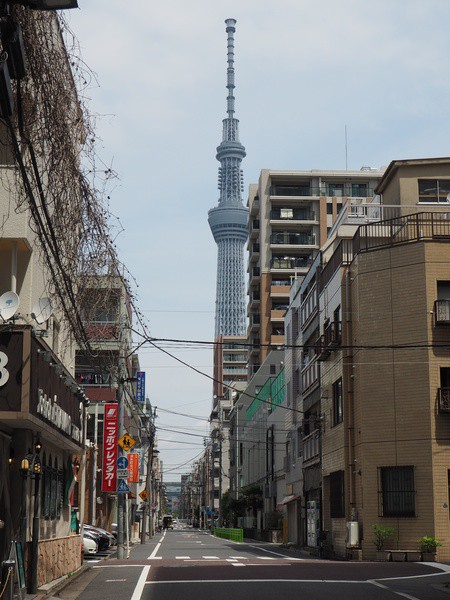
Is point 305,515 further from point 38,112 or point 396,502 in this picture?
point 38,112

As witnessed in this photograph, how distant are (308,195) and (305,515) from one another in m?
53.6

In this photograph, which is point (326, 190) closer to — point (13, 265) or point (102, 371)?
point (102, 371)

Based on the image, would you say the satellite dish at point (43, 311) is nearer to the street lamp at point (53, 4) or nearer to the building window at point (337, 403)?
the street lamp at point (53, 4)

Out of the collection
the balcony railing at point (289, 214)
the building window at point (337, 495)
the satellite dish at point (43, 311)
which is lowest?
the building window at point (337, 495)

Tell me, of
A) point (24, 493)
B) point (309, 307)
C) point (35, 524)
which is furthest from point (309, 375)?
point (24, 493)

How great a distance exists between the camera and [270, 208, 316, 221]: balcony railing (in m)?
104

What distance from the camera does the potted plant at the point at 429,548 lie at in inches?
1358

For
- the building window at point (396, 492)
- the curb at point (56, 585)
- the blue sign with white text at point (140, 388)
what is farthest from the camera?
the blue sign with white text at point (140, 388)

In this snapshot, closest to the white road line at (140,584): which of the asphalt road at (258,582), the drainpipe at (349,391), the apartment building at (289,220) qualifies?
the asphalt road at (258,582)

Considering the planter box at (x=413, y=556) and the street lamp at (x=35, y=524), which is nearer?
the street lamp at (x=35, y=524)

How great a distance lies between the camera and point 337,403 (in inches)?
1758

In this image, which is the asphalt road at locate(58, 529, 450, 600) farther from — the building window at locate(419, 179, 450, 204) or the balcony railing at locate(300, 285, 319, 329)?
the balcony railing at locate(300, 285, 319, 329)

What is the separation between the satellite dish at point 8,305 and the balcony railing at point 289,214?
87.8 m

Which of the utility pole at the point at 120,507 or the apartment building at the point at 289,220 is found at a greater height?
the apartment building at the point at 289,220
